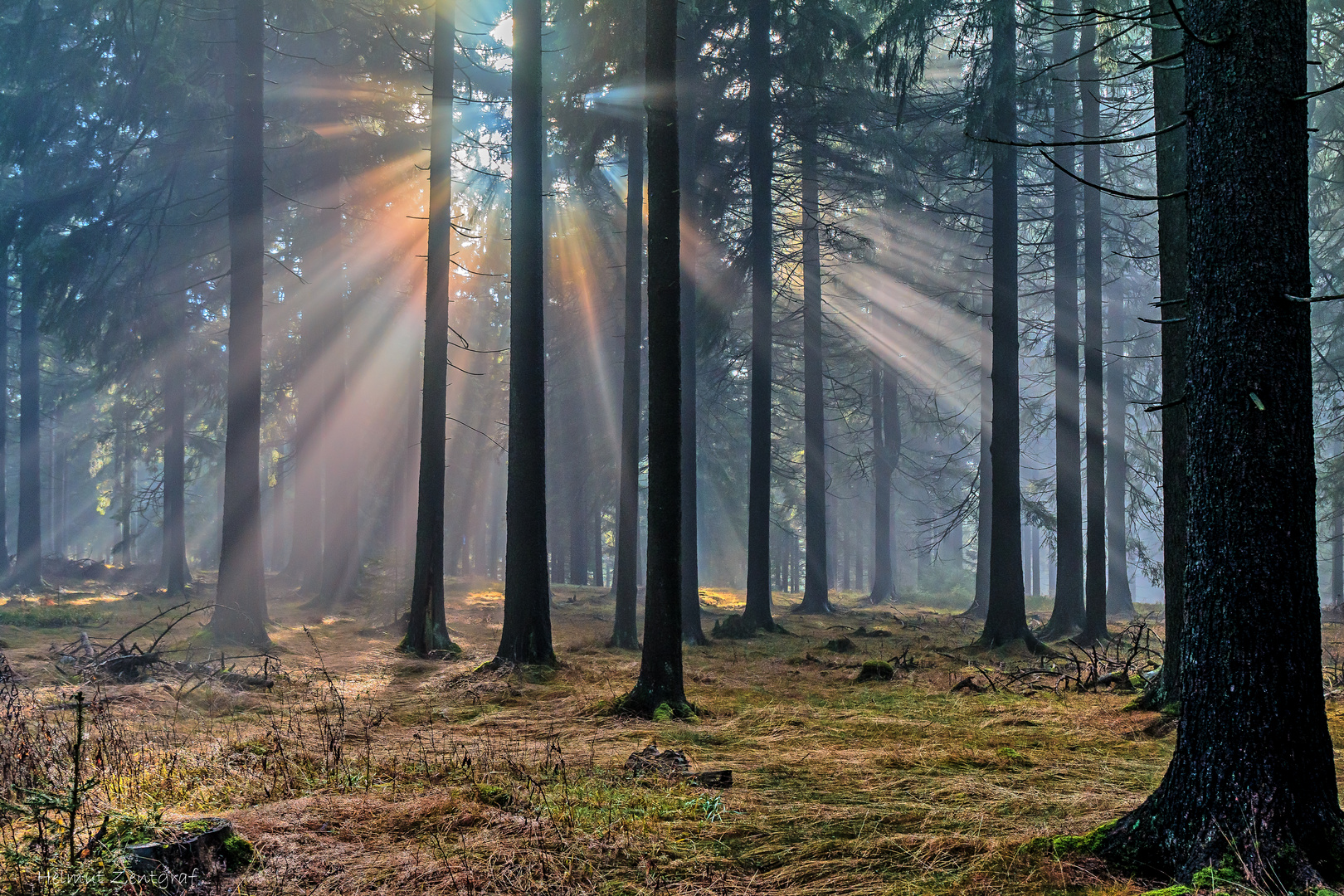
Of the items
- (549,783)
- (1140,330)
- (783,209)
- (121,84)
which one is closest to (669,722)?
(549,783)

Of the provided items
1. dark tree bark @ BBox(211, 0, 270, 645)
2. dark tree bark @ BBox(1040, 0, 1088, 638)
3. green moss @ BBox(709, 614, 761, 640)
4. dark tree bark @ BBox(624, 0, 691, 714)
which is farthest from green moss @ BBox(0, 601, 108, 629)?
dark tree bark @ BBox(1040, 0, 1088, 638)

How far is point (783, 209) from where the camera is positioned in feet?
82.3

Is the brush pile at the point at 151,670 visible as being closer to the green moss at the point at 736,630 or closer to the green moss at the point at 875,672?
the green moss at the point at 875,672

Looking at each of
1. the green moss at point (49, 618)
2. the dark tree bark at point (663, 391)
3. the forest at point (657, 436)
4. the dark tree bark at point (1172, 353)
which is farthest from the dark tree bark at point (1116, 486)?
the green moss at point (49, 618)

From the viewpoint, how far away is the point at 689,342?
1530 cm

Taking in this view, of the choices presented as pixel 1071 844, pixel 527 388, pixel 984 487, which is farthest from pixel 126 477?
pixel 1071 844

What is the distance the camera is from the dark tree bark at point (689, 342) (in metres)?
15.0

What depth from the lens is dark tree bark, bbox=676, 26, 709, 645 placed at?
49.2ft

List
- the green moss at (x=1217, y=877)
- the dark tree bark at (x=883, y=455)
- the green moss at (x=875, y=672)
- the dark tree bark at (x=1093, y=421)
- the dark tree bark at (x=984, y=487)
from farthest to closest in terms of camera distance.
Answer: the dark tree bark at (x=883, y=455) → the dark tree bark at (x=984, y=487) → the dark tree bark at (x=1093, y=421) → the green moss at (x=875, y=672) → the green moss at (x=1217, y=877)

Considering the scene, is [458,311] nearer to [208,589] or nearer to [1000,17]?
[208,589]

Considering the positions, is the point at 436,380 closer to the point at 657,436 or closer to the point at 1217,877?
the point at 657,436

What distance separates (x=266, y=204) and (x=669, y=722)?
56.8 feet

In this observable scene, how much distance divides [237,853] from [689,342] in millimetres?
12538

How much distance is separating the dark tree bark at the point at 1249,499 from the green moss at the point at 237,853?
3.53 m
